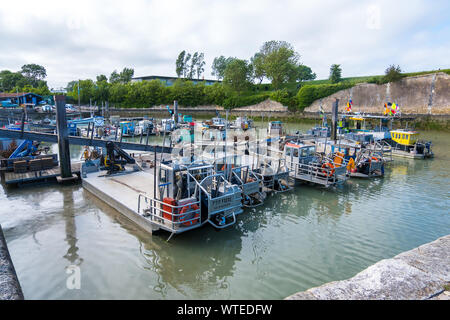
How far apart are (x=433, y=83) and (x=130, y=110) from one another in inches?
2854

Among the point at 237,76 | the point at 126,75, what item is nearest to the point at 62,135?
the point at 237,76

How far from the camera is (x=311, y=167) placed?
16719 mm

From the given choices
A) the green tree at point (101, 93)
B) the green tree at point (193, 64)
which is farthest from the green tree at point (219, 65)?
the green tree at point (101, 93)

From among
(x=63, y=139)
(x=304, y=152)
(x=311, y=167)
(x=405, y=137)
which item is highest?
(x=63, y=139)

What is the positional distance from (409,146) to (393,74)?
36.8m

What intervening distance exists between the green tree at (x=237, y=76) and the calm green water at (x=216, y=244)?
76.1 meters

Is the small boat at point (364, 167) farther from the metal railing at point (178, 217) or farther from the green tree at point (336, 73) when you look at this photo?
the green tree at point (336, 73)

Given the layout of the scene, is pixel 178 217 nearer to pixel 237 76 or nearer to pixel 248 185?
pixel 248 185

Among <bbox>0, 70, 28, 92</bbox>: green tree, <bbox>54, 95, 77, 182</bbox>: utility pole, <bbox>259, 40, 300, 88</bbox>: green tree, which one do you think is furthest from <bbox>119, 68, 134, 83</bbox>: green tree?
<bbox>54, 95, 77, 182</bbox>: utility pole

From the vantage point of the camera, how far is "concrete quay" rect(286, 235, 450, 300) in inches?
219

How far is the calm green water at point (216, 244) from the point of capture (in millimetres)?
8070

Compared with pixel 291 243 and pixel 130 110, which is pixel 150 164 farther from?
pixel 130 110

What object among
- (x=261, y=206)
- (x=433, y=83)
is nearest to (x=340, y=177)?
(x=261, y=206)

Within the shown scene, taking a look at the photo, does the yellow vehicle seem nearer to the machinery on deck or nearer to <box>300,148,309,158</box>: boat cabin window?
<box>300,148,309,158</box>: boat cabin window
